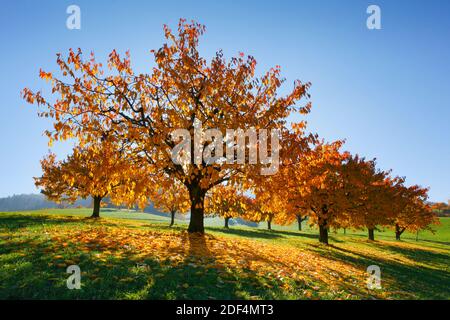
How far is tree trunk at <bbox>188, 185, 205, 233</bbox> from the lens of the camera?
1641 centimetres

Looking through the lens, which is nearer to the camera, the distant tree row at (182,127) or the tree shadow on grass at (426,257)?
the distant tree row at (182,127)

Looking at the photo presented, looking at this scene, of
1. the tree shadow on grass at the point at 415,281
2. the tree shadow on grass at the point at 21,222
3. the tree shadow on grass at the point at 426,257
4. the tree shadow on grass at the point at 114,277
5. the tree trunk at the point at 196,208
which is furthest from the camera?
the tree shadow on grass at the point at 426,257

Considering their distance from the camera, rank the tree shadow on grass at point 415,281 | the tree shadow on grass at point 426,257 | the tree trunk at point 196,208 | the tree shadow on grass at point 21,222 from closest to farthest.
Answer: the tree shadow on grass at point 415,281 → the tree shadow on grass at point 21,222 → the tree trunk at point 196,208 → the tree shadow on grass at point 426,257

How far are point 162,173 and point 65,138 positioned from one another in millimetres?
4876

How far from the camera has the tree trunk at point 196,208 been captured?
1641 centimetres

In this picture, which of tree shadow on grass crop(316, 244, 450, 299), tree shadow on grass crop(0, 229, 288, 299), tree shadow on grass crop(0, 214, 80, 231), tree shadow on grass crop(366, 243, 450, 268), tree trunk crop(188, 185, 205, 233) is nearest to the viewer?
tree shadow on grass crop(0, 229, 288, 299)

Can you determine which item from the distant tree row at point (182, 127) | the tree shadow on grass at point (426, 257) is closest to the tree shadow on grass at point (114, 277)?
the distant tree row at point (182, 127)

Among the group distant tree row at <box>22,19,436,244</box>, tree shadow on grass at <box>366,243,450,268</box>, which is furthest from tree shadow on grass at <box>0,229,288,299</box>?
tree shadow on grass at <box>366,243,450,268</box>

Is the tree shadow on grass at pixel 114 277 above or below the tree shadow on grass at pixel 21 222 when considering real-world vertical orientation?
above

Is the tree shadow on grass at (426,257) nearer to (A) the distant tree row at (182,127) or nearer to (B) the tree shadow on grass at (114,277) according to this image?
(A) the distant tree row at (182,127)

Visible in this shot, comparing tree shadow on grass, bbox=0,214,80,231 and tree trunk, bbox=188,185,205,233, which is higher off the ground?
tree trunk, bbox=188,185,205,233

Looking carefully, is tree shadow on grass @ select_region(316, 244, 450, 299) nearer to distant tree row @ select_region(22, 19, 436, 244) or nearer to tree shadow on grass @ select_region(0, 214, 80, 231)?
distant tree row @ select_region(22, 19, 436, 244)

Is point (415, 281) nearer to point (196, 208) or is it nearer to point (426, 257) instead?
point (196, 208)
